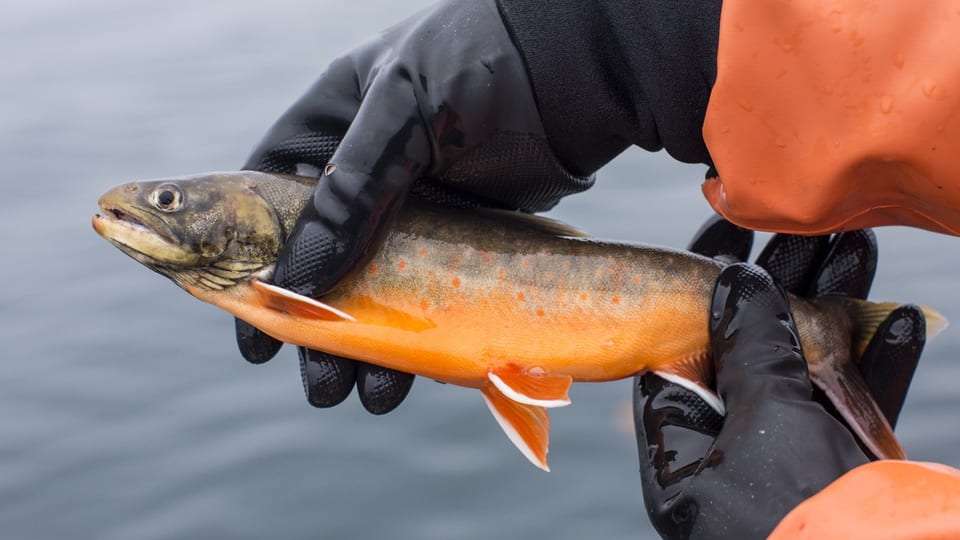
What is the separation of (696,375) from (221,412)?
3.05 meters

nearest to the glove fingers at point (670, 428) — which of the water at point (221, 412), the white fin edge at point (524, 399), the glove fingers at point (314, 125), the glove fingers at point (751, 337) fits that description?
the glove fingers at point (751, 337)

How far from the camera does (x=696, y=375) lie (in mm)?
3055

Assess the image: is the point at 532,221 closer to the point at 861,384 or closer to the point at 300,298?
the point at 300,298

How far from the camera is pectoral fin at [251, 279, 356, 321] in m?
3.05

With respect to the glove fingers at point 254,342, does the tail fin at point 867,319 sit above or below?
above

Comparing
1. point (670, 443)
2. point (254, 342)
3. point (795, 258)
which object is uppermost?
point (795, 258)

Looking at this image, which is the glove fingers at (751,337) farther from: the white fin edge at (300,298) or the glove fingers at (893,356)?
the white fin edge at (300,298)

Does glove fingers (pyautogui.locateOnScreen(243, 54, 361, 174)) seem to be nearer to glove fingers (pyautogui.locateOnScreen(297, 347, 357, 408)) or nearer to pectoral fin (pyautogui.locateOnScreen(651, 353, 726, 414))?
glove fingers (pyautogui.locateOnScreen(297, 347, 357, 408))

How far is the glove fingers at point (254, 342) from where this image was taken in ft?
11.5

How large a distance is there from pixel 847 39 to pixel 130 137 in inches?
265

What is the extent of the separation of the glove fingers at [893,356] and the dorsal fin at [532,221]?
89 centimetres

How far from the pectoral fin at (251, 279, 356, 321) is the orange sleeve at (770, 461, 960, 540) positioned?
4.76ft

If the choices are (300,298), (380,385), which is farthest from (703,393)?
(300,298)

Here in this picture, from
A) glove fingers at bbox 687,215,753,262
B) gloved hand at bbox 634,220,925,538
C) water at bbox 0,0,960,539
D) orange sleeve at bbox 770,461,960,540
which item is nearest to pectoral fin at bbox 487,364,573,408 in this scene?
gloved hand at bbox 634,220,925,538
